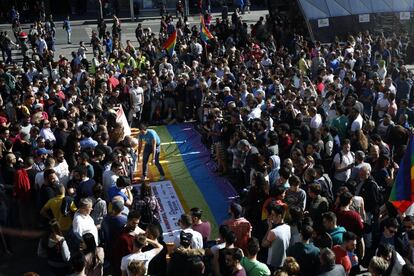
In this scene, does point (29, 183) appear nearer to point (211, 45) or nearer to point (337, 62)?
point (337, 62)

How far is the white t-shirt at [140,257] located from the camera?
692cm

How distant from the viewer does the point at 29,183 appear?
9.94 m

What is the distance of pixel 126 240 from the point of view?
296 inches

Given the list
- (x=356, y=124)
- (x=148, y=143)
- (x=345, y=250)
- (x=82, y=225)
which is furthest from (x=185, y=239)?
(x=356, y=124)

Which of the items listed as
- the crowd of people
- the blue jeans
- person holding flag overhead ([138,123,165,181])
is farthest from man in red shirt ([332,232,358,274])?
the blue jeans

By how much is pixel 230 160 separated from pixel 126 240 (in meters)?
5.32

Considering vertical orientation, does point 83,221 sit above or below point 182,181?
above

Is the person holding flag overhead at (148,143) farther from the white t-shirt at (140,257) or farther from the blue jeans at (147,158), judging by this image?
the white t-shirt at (140,257)

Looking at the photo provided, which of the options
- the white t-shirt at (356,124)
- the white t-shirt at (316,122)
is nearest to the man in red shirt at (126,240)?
the white t-shirt at (316,122)

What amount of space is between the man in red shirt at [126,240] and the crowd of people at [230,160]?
0.06 feet

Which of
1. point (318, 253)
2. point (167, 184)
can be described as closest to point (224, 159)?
point (167, 184)

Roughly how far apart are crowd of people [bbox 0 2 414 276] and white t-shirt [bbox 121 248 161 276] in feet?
0.08

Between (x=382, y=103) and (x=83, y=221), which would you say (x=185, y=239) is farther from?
(x=382, y=103)

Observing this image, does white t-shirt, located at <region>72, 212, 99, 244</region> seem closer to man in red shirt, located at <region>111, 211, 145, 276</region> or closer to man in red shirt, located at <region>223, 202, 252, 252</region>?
man in red shirt, located at <region>111, 211, 145, 276</region>
